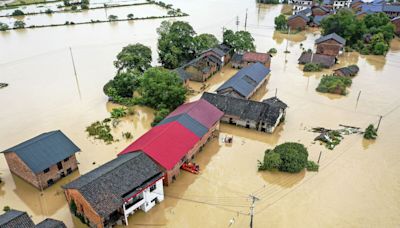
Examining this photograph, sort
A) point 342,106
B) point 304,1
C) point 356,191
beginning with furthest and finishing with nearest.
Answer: point 304,1 → point 342,106 → point 356,191

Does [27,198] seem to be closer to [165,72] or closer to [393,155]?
[165,72]

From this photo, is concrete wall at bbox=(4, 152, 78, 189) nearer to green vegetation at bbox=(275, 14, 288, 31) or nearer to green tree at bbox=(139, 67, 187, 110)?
green tree at bbox=(139, 67, 187, 110)

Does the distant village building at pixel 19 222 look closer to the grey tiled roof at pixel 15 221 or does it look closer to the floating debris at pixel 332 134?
the grey tiled roof at pixel 15 221

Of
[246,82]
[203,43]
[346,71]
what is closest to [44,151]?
[246,82]

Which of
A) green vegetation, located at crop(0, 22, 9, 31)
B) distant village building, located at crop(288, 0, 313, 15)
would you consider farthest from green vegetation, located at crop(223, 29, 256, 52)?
green vegetation, located at crop(0, 22, 9, 31)

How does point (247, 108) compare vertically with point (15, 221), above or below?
below

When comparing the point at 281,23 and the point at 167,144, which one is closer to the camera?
the point at 167,144

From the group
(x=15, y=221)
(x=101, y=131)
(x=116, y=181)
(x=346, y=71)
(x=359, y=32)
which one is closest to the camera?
(x=15, y=221)

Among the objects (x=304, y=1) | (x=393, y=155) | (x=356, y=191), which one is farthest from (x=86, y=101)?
(x=304, y=1)

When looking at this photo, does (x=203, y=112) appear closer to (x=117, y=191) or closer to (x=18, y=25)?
(x=117, y=191)
